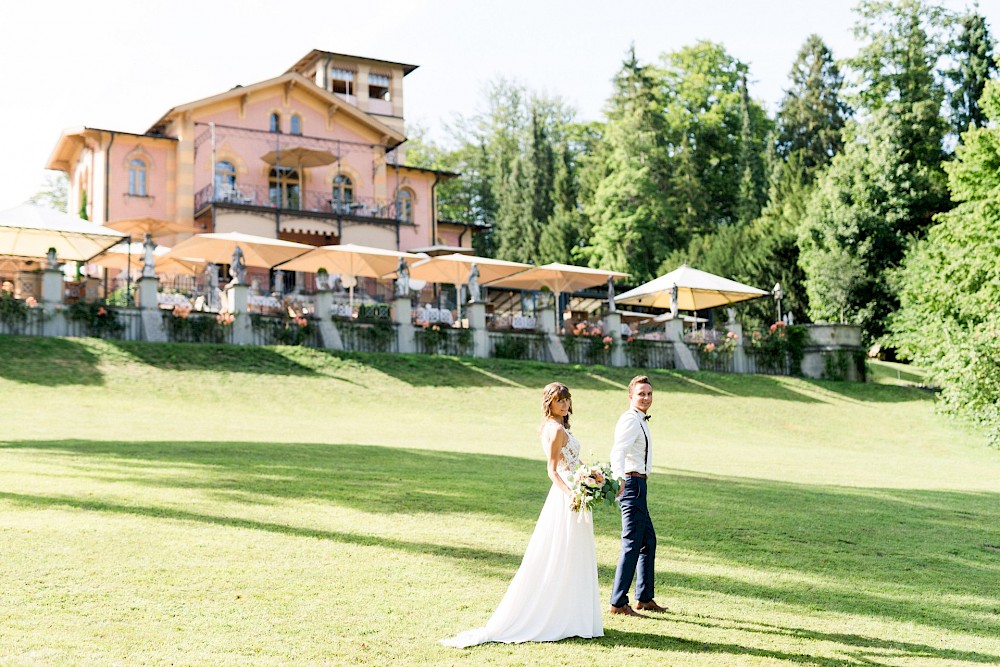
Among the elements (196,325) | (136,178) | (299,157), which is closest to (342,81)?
(299,157)

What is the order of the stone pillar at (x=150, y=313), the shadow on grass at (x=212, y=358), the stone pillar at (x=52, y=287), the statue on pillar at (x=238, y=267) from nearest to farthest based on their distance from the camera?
the shadow on grass at (x=212, y=358) < the stone pillar at (x=52, y=287) < the stone pillar at (x=150, y=313) < the statue on pillar at (x=238, y=267)

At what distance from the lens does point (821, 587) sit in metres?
9.64

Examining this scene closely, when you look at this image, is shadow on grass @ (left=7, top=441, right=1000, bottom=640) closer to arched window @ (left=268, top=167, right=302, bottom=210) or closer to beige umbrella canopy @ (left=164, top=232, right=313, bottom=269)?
beige umbrella canopy @ (left=164, top=232, right=313, bottom=269)

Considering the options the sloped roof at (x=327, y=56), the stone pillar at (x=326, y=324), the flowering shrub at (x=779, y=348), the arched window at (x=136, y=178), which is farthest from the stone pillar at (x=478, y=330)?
the sloped roof at (x=327, y=56)

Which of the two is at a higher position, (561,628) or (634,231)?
(634,231)

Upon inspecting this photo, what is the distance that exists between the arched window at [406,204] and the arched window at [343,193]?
10.4 feet

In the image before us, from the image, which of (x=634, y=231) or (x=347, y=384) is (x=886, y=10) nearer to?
(x=634, y=231)

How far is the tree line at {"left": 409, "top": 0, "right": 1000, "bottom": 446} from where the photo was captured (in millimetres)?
37969

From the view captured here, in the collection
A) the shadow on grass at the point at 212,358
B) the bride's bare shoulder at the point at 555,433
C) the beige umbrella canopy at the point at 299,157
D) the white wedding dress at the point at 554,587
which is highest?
the beige umbrella canopy at the point at 299,157

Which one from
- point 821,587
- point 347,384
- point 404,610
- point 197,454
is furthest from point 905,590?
point 347,384

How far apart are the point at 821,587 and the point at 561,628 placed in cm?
307

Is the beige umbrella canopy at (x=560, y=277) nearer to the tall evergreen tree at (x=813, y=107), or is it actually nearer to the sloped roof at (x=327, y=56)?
the sloped roof at (x=327, y=56)

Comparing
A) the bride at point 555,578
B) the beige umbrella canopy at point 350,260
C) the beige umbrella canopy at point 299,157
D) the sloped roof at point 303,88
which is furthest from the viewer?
the sloped roof at point 303,88

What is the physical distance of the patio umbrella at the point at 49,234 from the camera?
2895cm
